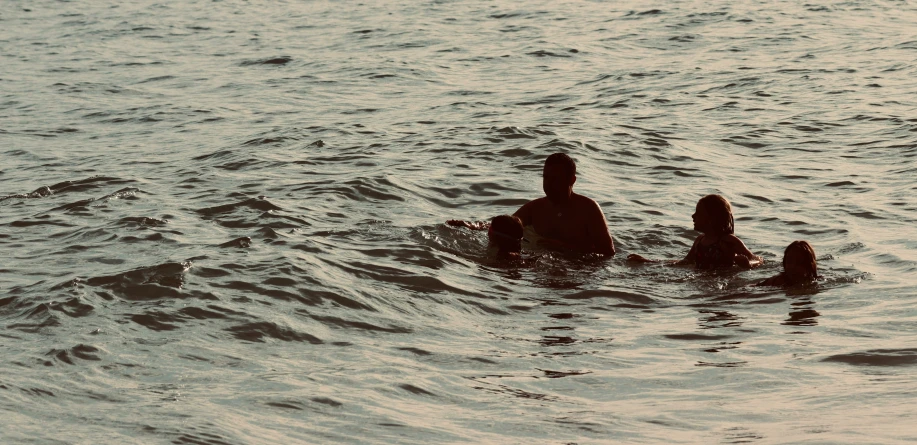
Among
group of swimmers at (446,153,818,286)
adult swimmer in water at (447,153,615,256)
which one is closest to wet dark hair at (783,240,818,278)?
group of swimmers at (446,153,818,286)

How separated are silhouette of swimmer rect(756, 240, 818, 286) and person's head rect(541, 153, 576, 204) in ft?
6.28

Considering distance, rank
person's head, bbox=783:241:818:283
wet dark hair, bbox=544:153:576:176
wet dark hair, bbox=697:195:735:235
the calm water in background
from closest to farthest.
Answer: the calm water in background < person's head, bbox=783:241:818:283 < wet dark hair, bbox=697:195:735:235 < wet dark hair, bbox=544:153:576:176

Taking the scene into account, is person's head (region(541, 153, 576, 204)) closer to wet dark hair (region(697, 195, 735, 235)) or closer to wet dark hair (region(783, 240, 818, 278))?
wet dark hair (region(697, 195, 735, 235))

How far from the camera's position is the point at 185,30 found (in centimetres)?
2916

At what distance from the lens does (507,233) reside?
32.8 ft

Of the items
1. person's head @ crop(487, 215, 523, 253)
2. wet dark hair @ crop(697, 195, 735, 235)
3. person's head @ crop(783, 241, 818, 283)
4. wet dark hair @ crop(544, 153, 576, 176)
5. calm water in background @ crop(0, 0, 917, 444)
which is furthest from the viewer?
wet dark hair @ crop(544, 153, 576, 176)

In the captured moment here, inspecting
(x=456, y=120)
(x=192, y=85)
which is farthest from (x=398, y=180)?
(x=192, y=85)

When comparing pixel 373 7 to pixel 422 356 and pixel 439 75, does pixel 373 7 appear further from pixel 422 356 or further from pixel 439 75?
pixel 422 356

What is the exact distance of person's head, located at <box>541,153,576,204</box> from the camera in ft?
33.4

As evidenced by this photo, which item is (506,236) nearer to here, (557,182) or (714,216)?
(557,182)

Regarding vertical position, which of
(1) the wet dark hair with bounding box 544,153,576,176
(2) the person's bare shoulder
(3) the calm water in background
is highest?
(1) the wet dark hair with bounding box 544,153,576,176

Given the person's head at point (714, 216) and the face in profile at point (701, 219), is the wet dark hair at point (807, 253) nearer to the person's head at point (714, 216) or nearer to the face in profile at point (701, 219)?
the person's head at point (714, 216)

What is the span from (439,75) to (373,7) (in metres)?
10.9

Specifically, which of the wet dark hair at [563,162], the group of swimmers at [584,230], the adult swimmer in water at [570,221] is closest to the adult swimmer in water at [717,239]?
the group of swimmers at [584,230]
